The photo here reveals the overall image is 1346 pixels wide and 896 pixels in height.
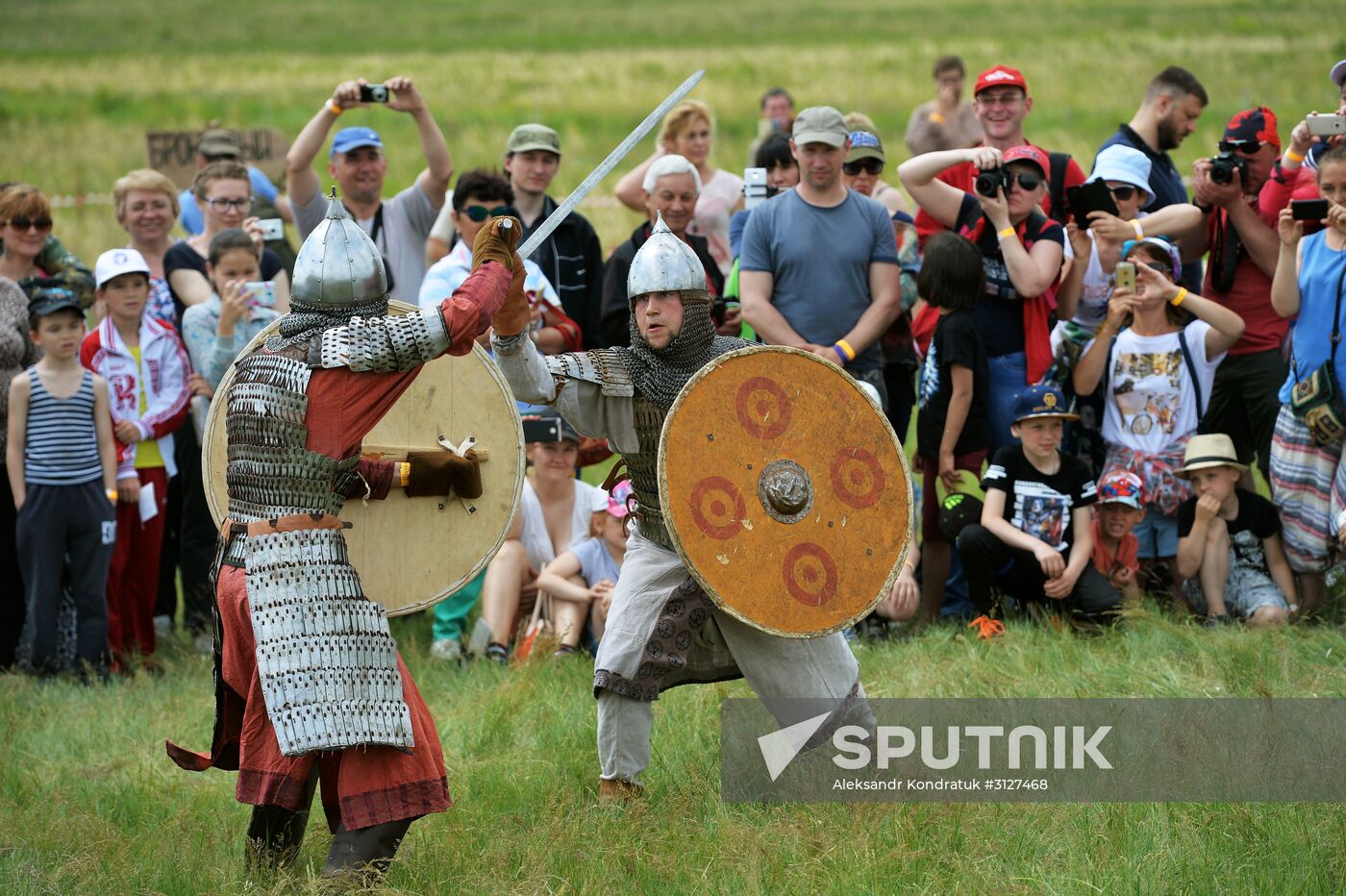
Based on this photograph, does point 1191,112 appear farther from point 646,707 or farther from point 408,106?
point 646,707

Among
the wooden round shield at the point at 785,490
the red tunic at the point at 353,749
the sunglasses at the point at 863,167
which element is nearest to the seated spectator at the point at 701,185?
the sunglasses at the point at 863,167

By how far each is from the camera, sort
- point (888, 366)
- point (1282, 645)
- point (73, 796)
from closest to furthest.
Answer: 1. point (73, 796)
2. point (1282, 645)
3. point (888, 366)

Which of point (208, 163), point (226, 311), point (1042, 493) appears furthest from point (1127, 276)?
point (208, 163)

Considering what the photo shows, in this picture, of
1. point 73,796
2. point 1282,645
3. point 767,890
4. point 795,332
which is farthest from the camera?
Answer: point 795,332

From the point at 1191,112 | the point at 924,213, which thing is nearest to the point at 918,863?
the point at 924,213

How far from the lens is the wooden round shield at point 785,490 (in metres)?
4.39

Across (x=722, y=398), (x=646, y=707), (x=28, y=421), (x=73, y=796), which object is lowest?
(x=73, y=796)

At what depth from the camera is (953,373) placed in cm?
657

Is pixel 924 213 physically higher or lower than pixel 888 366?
higher

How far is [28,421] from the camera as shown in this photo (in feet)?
22.1

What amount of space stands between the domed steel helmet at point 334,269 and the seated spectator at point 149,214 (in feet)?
11.7

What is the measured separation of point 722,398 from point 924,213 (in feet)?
9.91

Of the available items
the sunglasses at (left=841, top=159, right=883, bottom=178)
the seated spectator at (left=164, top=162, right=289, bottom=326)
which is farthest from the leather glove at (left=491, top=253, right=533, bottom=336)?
the sunglasses at (left=841, top=159, right=883, bottom=178)

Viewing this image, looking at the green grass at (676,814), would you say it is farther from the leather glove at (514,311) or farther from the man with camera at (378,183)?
the man with camera at (378,183)
